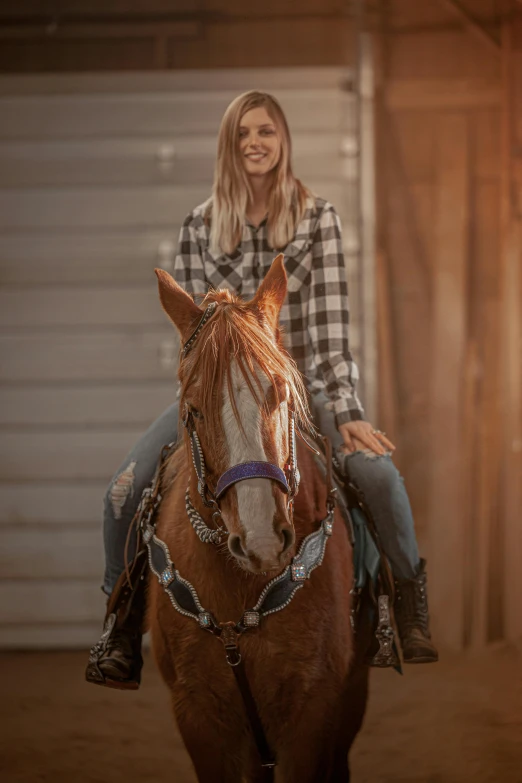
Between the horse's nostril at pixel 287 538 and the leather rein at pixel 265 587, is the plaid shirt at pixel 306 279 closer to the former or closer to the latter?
the leather rein at pixel 265 587

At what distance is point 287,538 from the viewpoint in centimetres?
164

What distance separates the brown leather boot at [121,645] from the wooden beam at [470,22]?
3456 mm

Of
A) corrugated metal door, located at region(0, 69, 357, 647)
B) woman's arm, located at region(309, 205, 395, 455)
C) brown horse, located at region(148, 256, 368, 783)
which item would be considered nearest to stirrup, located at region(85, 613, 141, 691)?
brown horse, located at region(148, 256, 368, 783)

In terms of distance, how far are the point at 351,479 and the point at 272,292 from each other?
0.70 m

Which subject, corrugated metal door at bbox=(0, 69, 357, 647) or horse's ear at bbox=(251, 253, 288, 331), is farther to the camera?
corrugated metal door at bbox=(0, 69, 357, 647)

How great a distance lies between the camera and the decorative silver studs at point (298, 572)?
200cm

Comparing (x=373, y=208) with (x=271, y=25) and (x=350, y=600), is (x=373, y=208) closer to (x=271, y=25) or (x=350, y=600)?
(x=271, y=25)

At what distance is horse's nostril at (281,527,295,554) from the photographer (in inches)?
63.9

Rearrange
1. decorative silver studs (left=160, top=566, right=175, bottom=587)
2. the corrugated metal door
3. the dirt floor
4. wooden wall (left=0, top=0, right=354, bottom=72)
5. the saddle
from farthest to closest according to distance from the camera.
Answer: the corrugated metal door
wooden wall (left=0, top=0, right=354, bottom=72)
the dirt floor
the saddle
decorative silver studs (left=160, top=566, right=175, bottom=587)

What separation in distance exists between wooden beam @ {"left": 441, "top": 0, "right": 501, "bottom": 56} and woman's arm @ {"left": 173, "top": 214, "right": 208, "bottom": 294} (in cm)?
248

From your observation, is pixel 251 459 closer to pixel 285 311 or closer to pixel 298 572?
pixel 298 572

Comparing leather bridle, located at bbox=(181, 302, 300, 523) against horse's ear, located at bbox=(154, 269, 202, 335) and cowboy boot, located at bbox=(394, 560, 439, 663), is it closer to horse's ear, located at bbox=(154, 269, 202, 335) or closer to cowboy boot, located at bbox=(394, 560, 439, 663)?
horse's ear, located at bbox=(154, 269, 202, 335)

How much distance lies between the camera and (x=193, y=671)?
6.61 feet

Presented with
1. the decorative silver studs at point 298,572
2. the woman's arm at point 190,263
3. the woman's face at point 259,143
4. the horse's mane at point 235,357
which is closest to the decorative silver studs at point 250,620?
the decorative silver studs at point 298,572
